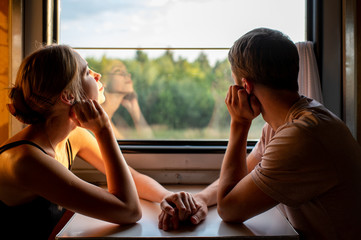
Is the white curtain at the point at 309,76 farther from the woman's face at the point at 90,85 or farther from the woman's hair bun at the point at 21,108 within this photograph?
the woman's hair bun at the point at 21,108

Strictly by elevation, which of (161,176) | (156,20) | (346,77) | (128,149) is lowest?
(161,176)

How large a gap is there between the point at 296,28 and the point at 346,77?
1.20 ft

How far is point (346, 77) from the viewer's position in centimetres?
158

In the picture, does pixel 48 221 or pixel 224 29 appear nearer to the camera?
pixel 48 221

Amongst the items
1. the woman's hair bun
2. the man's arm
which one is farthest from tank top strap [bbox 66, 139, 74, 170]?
the man's arm

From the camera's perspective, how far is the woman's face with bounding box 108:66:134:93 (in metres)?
1.72

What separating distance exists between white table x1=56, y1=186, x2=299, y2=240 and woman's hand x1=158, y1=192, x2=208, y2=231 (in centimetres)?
2

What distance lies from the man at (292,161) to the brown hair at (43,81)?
1.94 feet

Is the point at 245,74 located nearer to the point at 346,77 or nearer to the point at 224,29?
the point at 224,29

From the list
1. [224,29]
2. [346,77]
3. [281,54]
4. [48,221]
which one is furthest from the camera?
[224,29]

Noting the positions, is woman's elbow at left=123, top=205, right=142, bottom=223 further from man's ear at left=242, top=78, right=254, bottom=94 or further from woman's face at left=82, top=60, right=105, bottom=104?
man's ear at left=242, top=78, right=254, bottom=94

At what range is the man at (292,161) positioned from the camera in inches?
37.4

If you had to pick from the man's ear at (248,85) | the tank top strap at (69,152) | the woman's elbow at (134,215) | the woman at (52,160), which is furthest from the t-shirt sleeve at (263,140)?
the tank top strap at (69,152)

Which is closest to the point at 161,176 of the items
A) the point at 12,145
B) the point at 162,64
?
the point at 162,64
